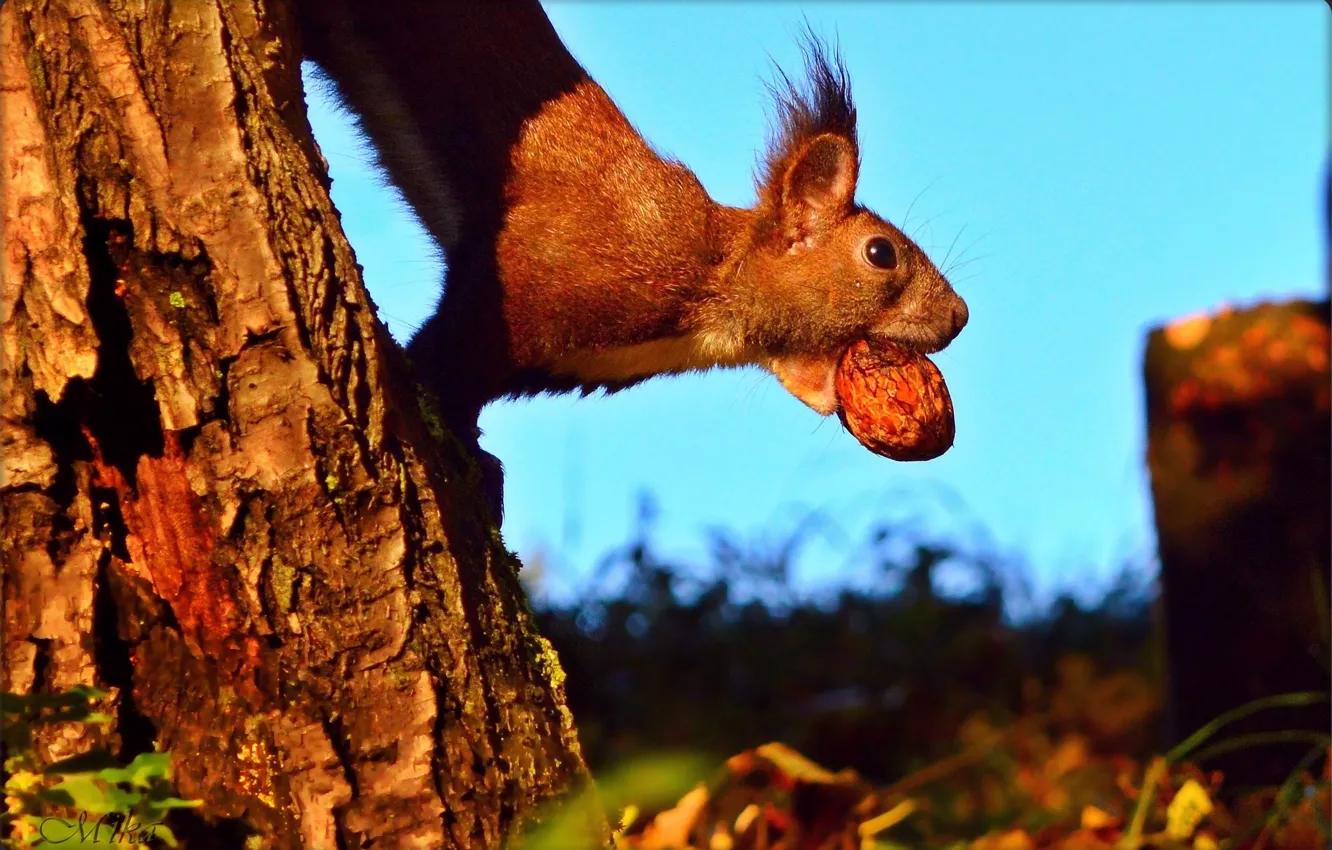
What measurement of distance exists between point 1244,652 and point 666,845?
2174mm

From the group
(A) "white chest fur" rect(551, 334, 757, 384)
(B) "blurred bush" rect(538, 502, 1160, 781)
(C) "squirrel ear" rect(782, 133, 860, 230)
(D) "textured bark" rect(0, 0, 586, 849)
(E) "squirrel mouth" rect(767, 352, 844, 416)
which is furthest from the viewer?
(B) "blurred bush" rect(538, 502, 1160, 781)

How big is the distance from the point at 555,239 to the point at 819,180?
2.85 ft

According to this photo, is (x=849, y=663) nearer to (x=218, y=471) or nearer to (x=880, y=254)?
(x=880, y=254)

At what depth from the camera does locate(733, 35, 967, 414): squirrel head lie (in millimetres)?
3410

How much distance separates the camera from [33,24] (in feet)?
6.64

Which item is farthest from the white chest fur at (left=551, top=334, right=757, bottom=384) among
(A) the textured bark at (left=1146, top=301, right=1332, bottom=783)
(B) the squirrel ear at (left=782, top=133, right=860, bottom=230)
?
(A) the textured bark at (left=1146, top=301, right=1332, bottom=783)

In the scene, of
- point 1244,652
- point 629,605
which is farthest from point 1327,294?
point 629,605

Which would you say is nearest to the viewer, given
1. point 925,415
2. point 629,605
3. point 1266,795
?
point 925,415

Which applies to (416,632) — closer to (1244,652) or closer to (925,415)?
(925,415)

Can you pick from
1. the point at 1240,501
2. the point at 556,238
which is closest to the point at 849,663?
the point at 1240,501

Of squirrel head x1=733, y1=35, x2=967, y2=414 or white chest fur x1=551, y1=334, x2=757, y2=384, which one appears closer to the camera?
white chest fur x1=551, y1=334, x2=757, y2=384

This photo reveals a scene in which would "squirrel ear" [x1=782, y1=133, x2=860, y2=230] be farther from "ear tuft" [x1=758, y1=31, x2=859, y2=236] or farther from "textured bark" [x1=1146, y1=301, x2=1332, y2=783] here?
"textured bark" [x1=1146, y1=301, x2=1332, y2=783]

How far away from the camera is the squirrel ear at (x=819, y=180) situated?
351cm

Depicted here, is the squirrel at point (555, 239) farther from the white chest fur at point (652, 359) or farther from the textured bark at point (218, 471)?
the textured bark at point (218, 471)
